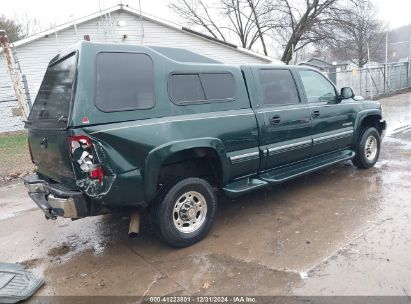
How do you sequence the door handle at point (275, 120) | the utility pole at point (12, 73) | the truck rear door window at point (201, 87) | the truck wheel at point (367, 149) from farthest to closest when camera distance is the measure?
1. the utility pole at point (12, 73)
2. the truck wheel at point (367, 149)
3. the door handle at point (275, 120)
4. the truck rear door window at point (201, 87)

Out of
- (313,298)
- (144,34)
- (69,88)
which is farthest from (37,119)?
(144,34)

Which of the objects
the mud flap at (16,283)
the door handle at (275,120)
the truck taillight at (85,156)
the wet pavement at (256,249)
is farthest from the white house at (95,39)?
the truck taillight at (85,156)

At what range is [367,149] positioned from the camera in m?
6.29

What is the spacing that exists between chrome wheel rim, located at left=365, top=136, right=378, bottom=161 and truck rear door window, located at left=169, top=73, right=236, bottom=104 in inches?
129

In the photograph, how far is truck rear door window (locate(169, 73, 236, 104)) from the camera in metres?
3.76

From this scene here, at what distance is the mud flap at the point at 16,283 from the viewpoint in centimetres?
305

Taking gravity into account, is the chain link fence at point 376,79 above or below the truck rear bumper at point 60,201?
above

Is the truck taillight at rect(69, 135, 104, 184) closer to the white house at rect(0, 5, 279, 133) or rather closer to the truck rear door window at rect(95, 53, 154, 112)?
the truck rear door window at rect(95, 53, 154, 112)

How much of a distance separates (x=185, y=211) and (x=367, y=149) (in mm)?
4039

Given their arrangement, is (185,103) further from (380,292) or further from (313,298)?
(380,292)

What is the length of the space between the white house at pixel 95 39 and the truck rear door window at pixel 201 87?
35.4 ft

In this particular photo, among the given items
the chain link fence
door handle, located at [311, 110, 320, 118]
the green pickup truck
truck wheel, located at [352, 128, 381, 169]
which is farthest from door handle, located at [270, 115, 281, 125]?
the chain link fence

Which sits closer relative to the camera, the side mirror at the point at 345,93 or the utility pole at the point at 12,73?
the side mirror at the point at 345,93

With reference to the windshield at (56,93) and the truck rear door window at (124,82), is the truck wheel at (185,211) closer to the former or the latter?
the truck rear door window at (124,82)
